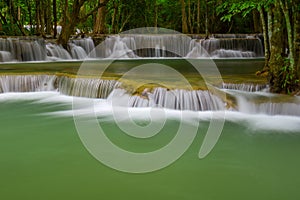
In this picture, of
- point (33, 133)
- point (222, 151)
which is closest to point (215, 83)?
point (222, 151)

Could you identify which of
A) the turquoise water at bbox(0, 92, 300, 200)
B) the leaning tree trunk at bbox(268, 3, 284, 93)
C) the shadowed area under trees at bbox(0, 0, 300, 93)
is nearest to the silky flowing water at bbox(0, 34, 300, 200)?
the turquoise water at bbox(0, 92, 300, 200)

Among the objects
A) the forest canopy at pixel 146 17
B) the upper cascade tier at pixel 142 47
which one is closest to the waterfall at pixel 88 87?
the upper cascade tier at pixel 142 47

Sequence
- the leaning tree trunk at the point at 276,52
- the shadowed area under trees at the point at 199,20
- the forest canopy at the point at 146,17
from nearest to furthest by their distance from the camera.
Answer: the shadowed area under trees at the point at 199,20 < the leaning tree trunk at the point at 276,52 < the forest canopy at the point at 146,17

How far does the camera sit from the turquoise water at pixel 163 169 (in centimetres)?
362

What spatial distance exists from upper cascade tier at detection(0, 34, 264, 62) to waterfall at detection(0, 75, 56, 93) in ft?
19.2

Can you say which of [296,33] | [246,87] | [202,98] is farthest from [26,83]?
[296,33]

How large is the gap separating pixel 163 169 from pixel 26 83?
21.0ft

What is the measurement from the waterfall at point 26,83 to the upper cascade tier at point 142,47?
19.2 feet

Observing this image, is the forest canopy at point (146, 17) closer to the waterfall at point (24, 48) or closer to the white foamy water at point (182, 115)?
the waterfall at point (24, 48)

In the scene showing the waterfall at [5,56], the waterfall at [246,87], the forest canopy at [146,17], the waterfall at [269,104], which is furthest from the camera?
the forest canopy at [146,17]

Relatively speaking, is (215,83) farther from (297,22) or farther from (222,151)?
(222,151)

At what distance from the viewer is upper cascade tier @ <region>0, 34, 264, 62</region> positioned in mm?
Result: 15398

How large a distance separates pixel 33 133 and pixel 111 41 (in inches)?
496

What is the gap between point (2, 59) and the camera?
14555 mm
